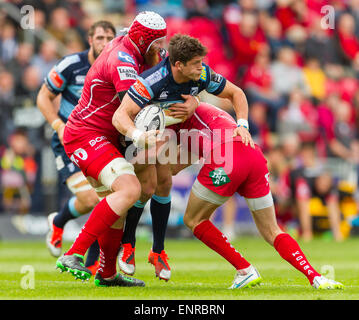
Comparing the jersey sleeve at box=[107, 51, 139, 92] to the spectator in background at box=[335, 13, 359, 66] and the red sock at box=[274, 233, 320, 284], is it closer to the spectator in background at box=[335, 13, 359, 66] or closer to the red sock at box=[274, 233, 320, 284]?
the red sock at box=[274, 233, 320, 284]

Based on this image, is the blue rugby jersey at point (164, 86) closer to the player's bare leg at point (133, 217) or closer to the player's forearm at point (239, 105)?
the player's forearm at point (239, 105)

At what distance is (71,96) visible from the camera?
9742 millimetres

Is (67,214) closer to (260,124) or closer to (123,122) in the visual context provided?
(123,122)

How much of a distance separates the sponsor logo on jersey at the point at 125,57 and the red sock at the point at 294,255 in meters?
2.14

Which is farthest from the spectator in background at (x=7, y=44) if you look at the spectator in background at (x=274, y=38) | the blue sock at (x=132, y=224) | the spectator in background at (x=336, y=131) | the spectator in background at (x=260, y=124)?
the blue sock at (x=132, y=224)

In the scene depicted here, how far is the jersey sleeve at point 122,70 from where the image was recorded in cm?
711

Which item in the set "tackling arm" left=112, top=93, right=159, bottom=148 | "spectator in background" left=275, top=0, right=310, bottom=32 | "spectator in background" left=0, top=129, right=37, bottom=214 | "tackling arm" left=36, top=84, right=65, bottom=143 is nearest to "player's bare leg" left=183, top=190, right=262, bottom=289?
"tackling arm" left=112, top=93, right=159, bottom=148

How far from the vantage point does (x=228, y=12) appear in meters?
19.2

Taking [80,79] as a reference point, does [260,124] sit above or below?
below

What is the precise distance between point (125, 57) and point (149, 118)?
2.07 feet

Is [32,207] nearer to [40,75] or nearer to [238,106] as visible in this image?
[40,75]

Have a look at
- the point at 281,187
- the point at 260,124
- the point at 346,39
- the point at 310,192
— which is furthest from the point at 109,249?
the point at 346,39
